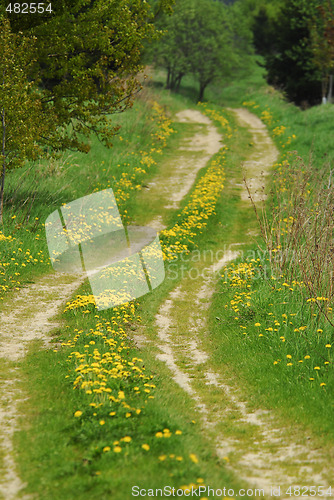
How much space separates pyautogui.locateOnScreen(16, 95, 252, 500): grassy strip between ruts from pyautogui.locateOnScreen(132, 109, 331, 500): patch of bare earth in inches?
10.9

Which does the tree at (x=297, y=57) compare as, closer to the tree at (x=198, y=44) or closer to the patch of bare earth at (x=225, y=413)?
the tree at (x=198, y=44)

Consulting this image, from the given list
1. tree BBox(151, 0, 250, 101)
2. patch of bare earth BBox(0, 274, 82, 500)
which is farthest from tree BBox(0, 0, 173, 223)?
tree BBox(151, 0, 250, 101)

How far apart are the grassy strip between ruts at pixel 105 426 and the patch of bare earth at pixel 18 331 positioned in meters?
0.16

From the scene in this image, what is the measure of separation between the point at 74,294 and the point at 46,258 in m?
2.18

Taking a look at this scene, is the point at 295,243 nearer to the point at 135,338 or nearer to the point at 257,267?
the point at 257,267

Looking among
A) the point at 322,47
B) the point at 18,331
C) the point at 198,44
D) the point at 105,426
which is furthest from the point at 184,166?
the point at 198,44

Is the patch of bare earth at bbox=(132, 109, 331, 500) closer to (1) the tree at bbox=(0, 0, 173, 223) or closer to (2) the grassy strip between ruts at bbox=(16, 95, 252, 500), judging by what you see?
(2) the grassy strip between ruts at bbox=(16, 95, 252, 500)

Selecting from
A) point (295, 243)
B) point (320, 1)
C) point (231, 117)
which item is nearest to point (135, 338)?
point (295, 243)

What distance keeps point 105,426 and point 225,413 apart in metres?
1.85

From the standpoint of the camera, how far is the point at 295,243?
9844mm

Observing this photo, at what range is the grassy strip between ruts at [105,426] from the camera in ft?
15.4

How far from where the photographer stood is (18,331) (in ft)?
27.8

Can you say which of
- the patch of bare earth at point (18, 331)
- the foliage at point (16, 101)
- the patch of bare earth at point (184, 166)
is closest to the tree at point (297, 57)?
the patch of bare earth at point (184, 166)

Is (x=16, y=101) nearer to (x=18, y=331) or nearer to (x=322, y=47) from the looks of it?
(x=18, y=331)
